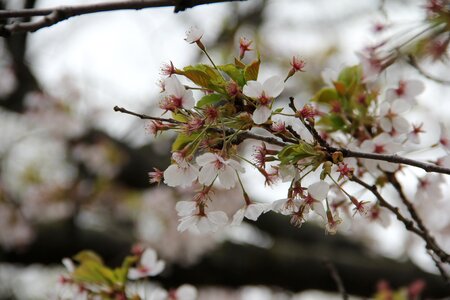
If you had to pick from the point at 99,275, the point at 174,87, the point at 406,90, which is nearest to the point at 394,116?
the point at 406,90

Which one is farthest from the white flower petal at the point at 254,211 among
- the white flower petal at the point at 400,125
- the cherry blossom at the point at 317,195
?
the white flower petal at the point at 400,125

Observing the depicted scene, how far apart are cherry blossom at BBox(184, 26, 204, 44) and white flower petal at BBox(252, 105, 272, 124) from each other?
229mm

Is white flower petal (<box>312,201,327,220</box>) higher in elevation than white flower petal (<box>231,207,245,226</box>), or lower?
higher

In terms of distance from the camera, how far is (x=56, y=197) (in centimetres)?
413

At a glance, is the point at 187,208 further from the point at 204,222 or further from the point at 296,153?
the point at 296,153

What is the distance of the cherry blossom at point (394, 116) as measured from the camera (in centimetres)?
138

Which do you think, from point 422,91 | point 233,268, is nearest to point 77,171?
point 233,268

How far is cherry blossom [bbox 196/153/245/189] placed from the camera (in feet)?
3.48

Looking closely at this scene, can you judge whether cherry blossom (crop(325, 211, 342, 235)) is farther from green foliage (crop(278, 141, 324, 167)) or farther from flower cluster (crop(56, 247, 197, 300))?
flower cluster (crop(56, 247, 197, 300))

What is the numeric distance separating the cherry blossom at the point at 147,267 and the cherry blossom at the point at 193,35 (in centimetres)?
67

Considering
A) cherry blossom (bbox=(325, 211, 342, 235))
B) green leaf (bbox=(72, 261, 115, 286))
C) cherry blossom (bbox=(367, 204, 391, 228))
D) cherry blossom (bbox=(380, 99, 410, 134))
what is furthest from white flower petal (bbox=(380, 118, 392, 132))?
green leaf (bbox=(72, 261, 115, 286))

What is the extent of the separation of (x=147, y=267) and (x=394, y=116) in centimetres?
74

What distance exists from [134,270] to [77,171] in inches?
113

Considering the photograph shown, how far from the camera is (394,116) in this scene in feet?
4.56
